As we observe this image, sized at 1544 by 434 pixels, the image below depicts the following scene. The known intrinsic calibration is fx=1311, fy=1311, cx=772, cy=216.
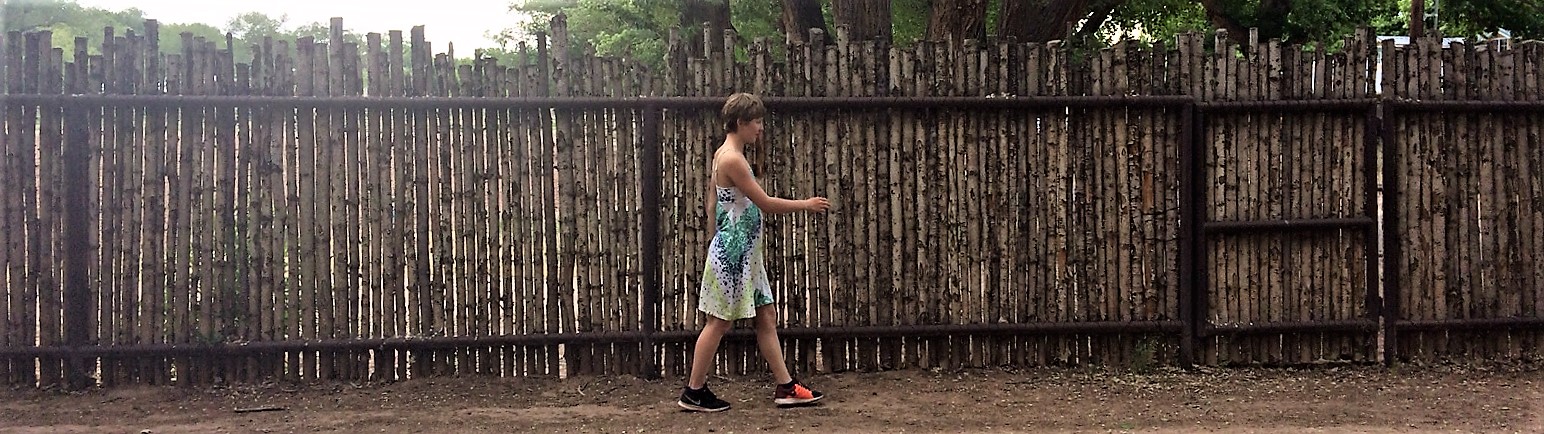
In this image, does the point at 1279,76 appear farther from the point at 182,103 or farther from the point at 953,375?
the point at 182,103

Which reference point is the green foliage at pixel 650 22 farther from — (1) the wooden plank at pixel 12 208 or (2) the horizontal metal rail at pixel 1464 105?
(2) the horizontal metal rail at pixel 1464 105

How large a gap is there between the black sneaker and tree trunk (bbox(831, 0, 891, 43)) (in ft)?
15.8

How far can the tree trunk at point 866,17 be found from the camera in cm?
1012

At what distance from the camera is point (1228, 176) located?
6570 mm

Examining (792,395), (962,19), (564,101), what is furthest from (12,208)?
(962,19)

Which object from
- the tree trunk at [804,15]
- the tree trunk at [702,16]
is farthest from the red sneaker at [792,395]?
the tree trunk at [702,16]

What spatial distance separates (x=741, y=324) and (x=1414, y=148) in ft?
11.6

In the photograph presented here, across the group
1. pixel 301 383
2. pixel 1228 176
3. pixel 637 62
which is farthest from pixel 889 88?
pixel 301 383

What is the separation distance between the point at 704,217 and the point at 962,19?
4.81 metres

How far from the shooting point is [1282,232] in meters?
6.65

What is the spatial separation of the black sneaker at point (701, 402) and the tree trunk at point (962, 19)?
5.30 metres

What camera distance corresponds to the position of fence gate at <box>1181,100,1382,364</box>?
656 centimetres

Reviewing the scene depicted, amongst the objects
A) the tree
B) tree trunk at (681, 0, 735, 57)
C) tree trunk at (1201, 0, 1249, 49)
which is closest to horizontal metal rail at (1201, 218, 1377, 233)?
the tree

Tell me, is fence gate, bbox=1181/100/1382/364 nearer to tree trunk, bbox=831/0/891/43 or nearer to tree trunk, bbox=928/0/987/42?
tree trunk, bbox=831/0/891/43
